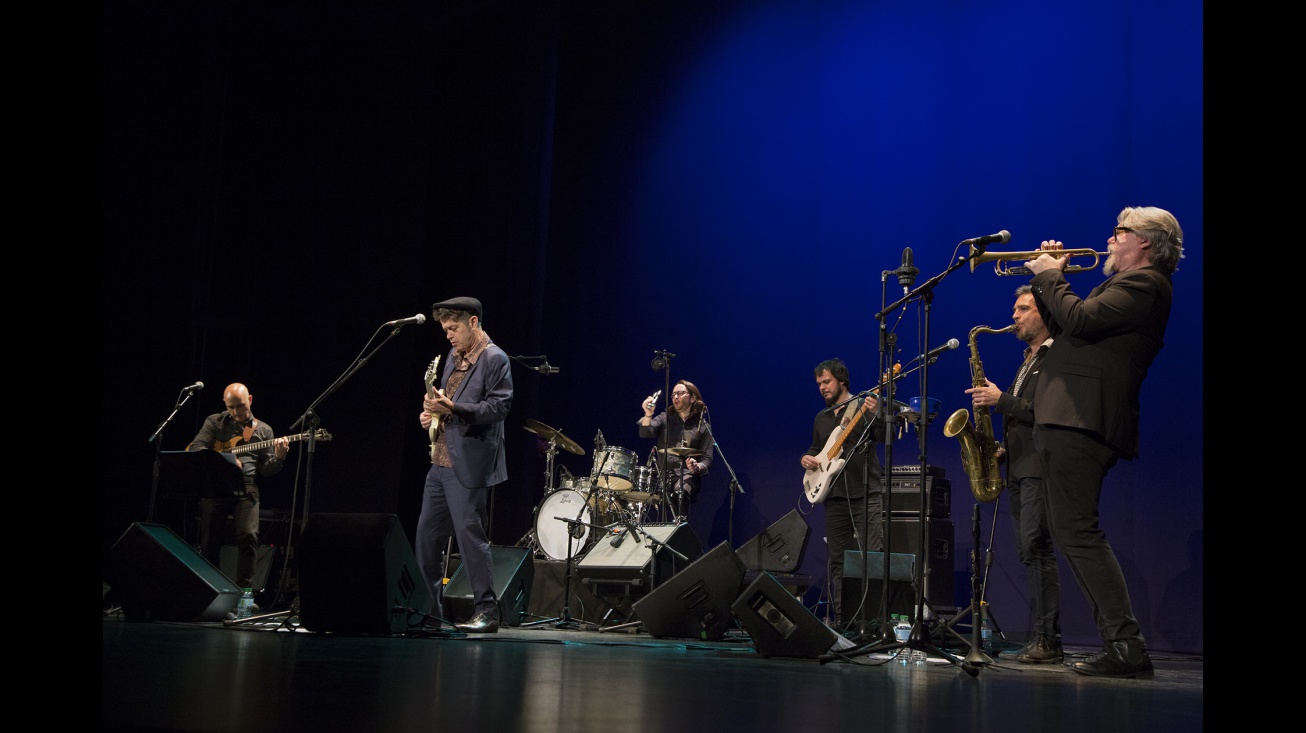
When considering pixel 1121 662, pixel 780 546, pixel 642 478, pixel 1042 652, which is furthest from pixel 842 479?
pixel 1121 662

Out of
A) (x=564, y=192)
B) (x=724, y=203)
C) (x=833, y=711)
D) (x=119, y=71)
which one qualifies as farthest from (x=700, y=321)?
(x=833, y=711)

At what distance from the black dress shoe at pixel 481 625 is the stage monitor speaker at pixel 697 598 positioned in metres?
0.77

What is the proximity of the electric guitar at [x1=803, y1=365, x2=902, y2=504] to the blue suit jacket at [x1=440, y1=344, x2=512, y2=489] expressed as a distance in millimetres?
2365

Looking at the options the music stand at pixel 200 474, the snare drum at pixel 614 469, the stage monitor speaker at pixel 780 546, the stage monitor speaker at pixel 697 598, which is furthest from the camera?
the snare drum at pixel 614 469

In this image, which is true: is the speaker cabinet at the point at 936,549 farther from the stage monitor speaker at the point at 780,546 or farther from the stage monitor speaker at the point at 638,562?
the stage monitor speaker at the point at 638,562

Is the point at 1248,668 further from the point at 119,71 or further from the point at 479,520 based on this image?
the point at 119,71

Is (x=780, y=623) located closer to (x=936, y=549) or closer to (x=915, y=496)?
(x=936, y=549)

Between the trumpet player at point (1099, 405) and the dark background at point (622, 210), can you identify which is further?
the dark background at point (622, 210)

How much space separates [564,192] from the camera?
10.5m

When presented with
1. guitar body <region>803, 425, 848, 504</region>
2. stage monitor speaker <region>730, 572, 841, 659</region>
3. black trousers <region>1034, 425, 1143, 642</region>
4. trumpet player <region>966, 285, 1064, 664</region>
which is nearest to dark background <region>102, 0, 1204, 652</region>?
guitar body <region>803, 425, 848, 504</region>

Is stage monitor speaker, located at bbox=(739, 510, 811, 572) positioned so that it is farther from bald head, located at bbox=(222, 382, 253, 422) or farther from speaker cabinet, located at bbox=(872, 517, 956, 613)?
bald head, located at bbox=(222, 382, 253, 422)

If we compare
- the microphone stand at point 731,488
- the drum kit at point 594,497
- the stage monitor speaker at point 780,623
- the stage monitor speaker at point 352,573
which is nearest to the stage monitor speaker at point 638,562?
the drum kit at point 594,497

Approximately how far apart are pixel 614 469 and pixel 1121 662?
15.7 ft

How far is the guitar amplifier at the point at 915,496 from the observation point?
23.4ft
